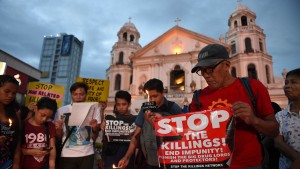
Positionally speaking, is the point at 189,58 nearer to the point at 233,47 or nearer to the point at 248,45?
the point at 233,47

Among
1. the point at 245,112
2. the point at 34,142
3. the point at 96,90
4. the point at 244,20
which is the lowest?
the point at 34,142

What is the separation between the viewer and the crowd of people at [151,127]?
1.94 metres

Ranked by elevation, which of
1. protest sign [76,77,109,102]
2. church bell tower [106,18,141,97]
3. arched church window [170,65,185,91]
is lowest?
protest sign [76,77,109,102]

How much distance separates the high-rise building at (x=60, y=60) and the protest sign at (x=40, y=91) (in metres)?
79.2

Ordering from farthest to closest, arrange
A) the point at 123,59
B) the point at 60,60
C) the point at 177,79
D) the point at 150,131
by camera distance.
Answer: the point at 60,60 → the point at 123,59 → the point at 177,79 → the point at 150,131

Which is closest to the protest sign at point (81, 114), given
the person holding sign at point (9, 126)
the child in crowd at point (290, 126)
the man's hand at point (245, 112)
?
the person holding sign at point (9, 126)

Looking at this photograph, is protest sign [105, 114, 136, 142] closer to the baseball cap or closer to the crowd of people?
the crowd of people

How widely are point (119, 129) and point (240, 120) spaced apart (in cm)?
252

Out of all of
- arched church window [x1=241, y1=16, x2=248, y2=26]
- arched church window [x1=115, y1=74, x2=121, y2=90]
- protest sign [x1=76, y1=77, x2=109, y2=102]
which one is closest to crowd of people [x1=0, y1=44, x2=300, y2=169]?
protest sign [x1=76, y1=77, x2=109, y2=102]

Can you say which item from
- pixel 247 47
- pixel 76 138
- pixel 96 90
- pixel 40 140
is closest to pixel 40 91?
pixel 96 90

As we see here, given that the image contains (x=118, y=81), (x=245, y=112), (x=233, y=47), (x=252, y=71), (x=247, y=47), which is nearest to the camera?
(x=245, y=112)

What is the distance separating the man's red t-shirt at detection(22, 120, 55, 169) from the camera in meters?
3.46

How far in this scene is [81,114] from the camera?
12.7 feet

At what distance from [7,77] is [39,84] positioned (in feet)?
12.0
